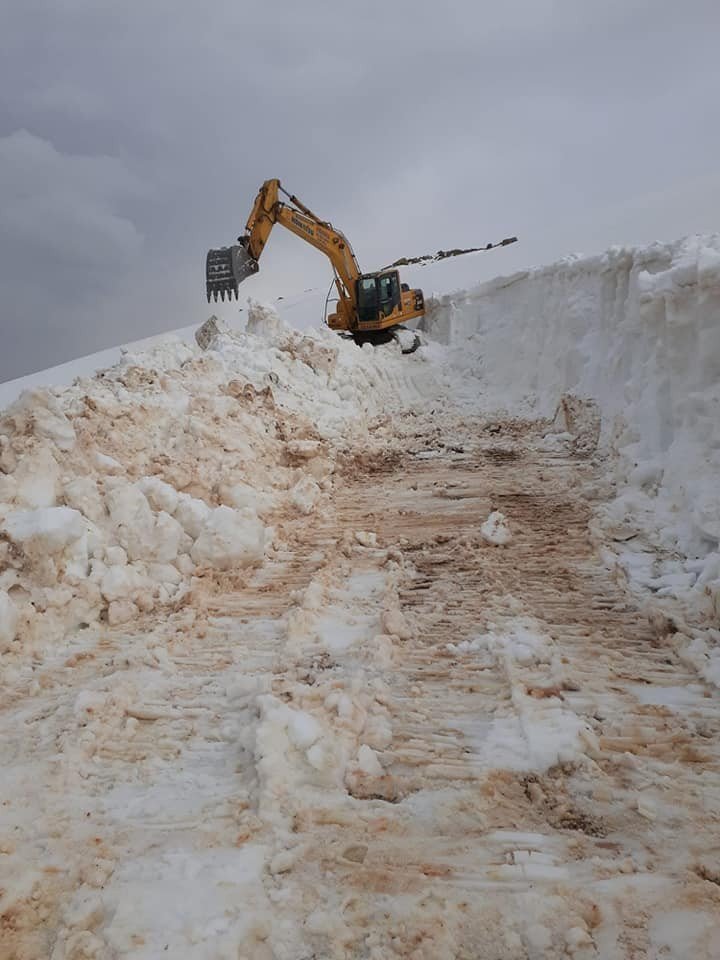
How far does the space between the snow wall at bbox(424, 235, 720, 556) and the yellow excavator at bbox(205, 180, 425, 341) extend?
8.21ft

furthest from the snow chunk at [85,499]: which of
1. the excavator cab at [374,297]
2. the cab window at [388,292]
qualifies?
the cab window at [388,292]

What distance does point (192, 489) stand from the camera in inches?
195

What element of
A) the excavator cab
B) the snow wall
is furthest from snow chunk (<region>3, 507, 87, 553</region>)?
the excavator cab

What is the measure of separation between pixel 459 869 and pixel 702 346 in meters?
4.05

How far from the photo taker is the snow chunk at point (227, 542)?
426cm

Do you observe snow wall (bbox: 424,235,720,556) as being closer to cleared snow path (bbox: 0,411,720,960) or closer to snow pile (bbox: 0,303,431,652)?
cleared snow path (bbox: 0,411,720,960)

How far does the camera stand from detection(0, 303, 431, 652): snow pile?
3.59 meters

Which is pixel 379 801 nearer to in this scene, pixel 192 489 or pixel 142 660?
pixel 142 660

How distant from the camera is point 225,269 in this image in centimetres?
1183

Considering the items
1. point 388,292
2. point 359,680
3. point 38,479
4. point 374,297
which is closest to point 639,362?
point 359,680

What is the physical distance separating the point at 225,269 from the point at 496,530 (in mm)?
8998

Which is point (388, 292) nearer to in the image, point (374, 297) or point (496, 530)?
point (374, 297)

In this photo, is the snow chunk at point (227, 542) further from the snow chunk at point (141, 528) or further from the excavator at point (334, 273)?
the excavator at point (334, 273)

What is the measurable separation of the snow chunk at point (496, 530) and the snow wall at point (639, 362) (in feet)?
3.11
